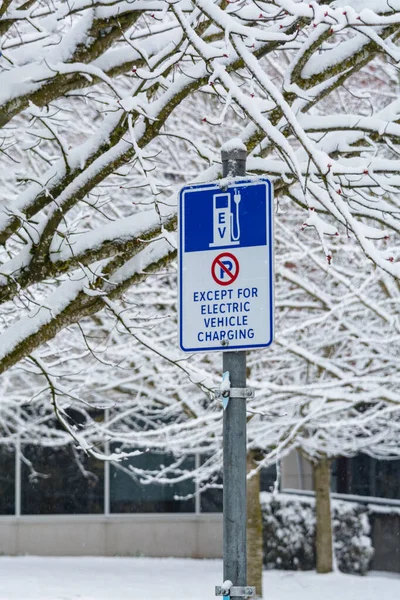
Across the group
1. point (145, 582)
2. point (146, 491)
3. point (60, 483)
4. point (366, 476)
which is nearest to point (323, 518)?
point (366, 476)

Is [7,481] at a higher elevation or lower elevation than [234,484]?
higher

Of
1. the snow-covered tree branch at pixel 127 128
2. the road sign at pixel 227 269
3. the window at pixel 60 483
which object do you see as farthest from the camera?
the window at pixel 60 483

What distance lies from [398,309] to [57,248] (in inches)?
225

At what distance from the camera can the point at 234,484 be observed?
2906mm

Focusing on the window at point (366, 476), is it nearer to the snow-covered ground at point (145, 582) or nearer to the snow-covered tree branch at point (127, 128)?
the snow-covered ground at point (145, 582)

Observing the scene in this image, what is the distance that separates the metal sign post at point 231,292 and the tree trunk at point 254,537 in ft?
34.1

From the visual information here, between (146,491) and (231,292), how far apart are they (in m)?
15.6

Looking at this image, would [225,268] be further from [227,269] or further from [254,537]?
[254,537]

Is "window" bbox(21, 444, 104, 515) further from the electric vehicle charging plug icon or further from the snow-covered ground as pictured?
the electric vehicle charging plug icon

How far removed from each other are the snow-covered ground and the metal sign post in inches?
423

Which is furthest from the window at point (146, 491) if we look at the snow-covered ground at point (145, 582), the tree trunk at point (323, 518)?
the tree trunk at point (323, 518)

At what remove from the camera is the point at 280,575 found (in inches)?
623

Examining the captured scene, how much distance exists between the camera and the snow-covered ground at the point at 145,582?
1357cm

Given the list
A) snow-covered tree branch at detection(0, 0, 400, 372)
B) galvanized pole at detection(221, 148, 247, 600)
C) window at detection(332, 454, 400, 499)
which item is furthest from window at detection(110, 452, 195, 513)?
galvanized pole at detection(221, 148, 247, 600)
